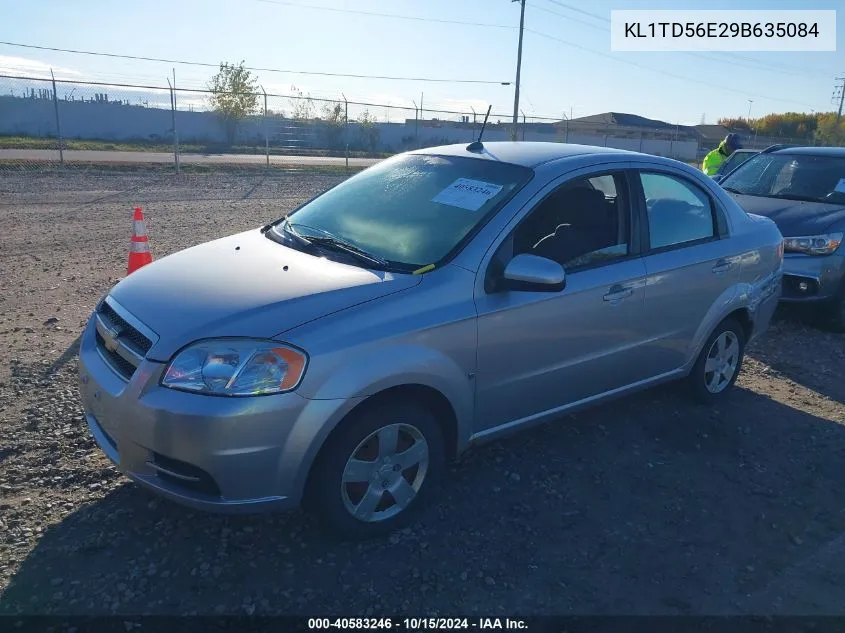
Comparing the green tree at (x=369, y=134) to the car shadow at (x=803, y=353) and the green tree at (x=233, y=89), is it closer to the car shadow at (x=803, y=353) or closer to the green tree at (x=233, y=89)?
the green tree at (x=233, y=89)

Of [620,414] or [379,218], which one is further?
[620,414]

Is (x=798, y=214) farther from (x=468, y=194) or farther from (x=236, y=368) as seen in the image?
(x=236, y=368)

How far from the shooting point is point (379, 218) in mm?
3848

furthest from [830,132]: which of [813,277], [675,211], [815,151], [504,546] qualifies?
[504,546]

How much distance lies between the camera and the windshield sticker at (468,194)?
369 cm

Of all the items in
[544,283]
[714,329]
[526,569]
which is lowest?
[526,569]

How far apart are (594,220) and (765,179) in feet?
17.2

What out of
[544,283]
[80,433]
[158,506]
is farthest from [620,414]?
[80,433]

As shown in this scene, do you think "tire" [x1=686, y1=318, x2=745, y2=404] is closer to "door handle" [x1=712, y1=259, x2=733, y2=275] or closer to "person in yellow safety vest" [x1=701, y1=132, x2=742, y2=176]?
"door handle" [x1=712, y1=259, x2=733, y2=275]

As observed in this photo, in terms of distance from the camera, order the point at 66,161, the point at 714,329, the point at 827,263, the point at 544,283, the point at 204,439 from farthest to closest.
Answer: the point at 66,161
the point at 827,263
the point at 714,329
the point at 544,283
the point at 204,439

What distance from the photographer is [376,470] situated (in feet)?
10.3

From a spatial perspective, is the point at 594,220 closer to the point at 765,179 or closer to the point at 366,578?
the point at 366,578

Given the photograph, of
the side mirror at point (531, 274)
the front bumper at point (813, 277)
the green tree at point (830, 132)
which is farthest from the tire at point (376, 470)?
the green tree at point (830, 132)

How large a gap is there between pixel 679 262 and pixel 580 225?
2.63ft
